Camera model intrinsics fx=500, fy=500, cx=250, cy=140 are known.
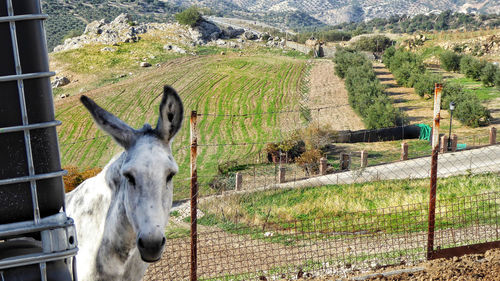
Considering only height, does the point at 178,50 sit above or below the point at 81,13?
below

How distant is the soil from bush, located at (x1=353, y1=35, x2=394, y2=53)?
279 ft

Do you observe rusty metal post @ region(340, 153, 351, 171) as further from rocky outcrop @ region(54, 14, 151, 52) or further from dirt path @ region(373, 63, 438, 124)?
rocky outcrop @ region(54, 14, 151, 52)

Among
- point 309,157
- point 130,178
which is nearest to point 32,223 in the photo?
point 130,178

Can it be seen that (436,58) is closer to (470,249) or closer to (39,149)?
(470,249)

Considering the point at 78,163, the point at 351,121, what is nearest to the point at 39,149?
the point at 78,163

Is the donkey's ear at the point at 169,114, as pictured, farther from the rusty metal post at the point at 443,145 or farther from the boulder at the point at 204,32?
the boulder at the point at 204,32

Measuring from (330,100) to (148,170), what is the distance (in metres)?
45.5

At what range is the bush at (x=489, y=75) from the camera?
4572cm

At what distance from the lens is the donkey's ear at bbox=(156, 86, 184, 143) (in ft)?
9.81

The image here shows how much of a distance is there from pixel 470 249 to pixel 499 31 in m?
75.2

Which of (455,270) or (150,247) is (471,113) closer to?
(455,270)

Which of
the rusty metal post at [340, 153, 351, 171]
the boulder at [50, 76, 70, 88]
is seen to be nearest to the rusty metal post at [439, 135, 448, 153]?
the rusty metal post at [340, 153, 351, 171]

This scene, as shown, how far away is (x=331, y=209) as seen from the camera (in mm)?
16031

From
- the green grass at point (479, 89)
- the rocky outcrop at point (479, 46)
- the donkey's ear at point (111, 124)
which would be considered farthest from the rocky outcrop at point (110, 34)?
the donkey's ear at point (111, 124)
